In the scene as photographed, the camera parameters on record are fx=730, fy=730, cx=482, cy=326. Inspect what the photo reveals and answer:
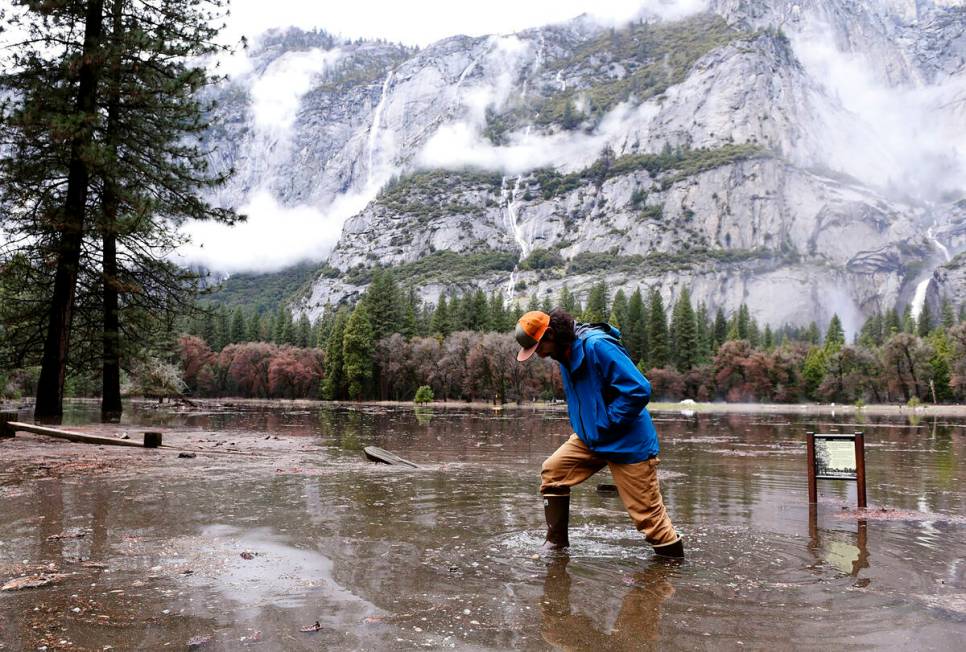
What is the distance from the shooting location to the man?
6074 millimetres

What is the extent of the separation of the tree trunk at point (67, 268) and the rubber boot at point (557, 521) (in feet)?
56.7

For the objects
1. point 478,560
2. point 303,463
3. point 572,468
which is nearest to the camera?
point 478,560

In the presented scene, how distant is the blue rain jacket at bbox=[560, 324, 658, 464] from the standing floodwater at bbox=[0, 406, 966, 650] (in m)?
0.98

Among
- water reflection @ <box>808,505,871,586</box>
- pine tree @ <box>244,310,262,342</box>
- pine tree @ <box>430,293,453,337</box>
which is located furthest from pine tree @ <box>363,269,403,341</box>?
water reflection @ <box>808,505,871,586</box>

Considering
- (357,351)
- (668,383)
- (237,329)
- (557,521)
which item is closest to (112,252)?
(557,521)

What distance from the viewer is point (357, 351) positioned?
105625mm

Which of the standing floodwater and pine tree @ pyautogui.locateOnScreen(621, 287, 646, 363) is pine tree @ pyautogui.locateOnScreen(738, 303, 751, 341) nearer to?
pine tree @ pyautogui.locateOnScreen(621, 287, 646, 363)

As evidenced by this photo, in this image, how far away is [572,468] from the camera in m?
6.67

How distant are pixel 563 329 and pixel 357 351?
332 feet

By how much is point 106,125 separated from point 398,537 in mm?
19639

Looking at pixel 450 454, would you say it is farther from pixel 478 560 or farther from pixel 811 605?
pixel 811 605

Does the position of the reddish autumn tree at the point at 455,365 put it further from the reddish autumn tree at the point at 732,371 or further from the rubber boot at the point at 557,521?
the rubber boot at the point at 557,521

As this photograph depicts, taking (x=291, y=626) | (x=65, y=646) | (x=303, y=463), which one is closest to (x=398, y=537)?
(x=291, y=626)

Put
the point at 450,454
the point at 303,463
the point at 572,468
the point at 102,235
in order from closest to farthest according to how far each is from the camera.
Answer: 1. the point at 572,468
2. the point at 303,463
3. the point at 450,454
4. the point at 102,235
